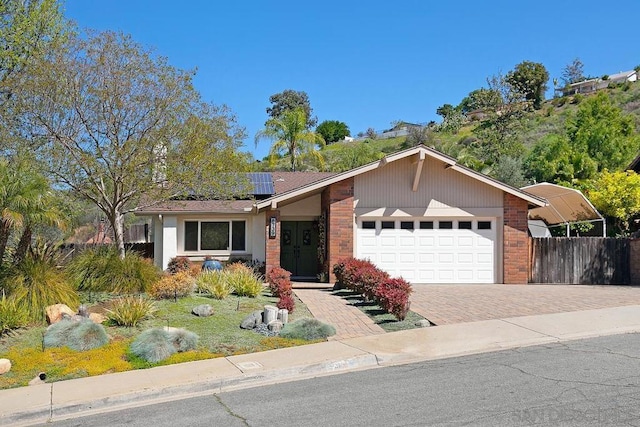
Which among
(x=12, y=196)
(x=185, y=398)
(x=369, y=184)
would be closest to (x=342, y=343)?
(x=185, y=398)

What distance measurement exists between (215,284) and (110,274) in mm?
2592

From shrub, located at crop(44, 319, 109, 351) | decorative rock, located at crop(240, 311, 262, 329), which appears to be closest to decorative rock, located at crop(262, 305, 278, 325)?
decorative rock, located at crop(240, 311, 262, 329)

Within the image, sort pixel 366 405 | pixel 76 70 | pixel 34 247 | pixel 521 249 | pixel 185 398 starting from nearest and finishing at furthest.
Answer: pixel 366 405
pixel 185 398
pixel 34 247
pixel 76 70
pixel 521 249

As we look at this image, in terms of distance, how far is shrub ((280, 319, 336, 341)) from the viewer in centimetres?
1093

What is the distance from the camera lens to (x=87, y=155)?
15406 mm

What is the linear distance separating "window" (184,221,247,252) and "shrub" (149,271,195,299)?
8.16 m

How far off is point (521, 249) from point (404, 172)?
15.0 feet

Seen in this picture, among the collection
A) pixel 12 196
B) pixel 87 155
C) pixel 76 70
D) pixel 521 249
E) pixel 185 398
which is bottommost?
pixel 185 398

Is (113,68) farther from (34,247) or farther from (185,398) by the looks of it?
(185,398)

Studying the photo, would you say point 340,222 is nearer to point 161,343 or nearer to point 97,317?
point 97,317

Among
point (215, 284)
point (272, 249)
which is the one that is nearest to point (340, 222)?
point (272, 249)

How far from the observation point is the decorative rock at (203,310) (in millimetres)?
12375

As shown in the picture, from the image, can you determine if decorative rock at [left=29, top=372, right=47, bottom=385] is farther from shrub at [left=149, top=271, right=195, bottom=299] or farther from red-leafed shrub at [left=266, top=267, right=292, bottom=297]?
red-leafed shrub at [left=266, top=267, right=292, bottom=297]

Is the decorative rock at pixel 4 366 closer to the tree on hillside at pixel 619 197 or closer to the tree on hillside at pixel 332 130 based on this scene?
the tree on hillside at pixel 619 197
